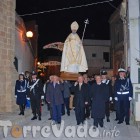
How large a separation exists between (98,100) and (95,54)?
34.0 meters

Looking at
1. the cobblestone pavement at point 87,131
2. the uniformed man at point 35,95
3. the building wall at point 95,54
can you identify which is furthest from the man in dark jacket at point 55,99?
the building wall at point 95,54

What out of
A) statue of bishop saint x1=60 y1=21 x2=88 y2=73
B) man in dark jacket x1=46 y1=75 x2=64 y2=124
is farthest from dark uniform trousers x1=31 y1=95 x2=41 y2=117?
statue of bishop saint x1=60 y1=21 x2=88 y2=73

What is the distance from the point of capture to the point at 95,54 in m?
45.0

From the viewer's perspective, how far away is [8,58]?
1540 centimetres

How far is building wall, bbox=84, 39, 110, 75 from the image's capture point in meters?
44.4

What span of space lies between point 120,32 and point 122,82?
22683mm

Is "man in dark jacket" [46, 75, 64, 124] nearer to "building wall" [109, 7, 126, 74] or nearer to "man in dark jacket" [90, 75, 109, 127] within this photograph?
"man in dark jacket" [90, 75, 109, 127]

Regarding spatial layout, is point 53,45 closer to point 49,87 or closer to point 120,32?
point 49,87

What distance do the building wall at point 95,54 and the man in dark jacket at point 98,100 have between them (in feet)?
108

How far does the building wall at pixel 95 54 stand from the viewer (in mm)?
44375

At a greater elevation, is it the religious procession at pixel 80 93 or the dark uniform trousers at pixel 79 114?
the religious procession at pixel 80 93

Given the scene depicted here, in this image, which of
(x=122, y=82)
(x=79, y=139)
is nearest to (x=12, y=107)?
(x=122, y=82)

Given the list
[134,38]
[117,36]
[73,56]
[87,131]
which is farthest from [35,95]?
[117,36]

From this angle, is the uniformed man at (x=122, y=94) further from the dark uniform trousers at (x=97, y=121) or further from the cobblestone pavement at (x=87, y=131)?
the dark uniform trousers at (x=97, y=121)
